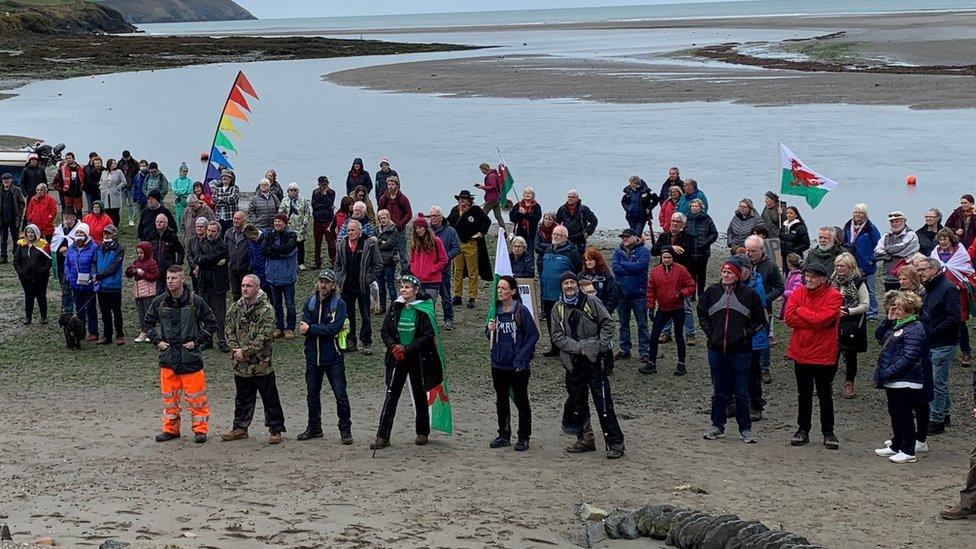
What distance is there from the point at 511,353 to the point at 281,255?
4874mm

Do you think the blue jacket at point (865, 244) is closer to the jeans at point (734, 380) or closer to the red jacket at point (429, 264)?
the jeans at point (734, 380)

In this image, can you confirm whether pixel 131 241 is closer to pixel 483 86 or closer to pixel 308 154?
pixel 308 154

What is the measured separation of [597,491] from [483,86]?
51.0 metres

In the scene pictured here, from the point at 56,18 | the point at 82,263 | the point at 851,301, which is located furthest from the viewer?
the point at 56,18

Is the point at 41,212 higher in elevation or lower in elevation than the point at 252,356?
higher

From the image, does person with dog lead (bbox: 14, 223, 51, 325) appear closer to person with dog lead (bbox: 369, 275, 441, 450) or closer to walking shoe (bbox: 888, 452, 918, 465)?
person with dog lead (bbox: 369, 275, 441, 450)

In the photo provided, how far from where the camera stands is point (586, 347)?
10.4m

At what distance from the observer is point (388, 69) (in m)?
74.4

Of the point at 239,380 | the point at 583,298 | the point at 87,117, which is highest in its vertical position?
the point at 87,117

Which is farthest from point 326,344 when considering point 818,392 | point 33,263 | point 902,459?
point 33,263

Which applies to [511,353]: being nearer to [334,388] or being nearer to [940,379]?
[334,388]

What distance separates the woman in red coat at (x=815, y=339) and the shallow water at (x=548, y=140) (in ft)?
40.8

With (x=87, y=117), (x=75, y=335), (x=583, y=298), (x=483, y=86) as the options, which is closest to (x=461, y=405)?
(x=583, y=298)

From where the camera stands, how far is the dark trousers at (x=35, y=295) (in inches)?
607
